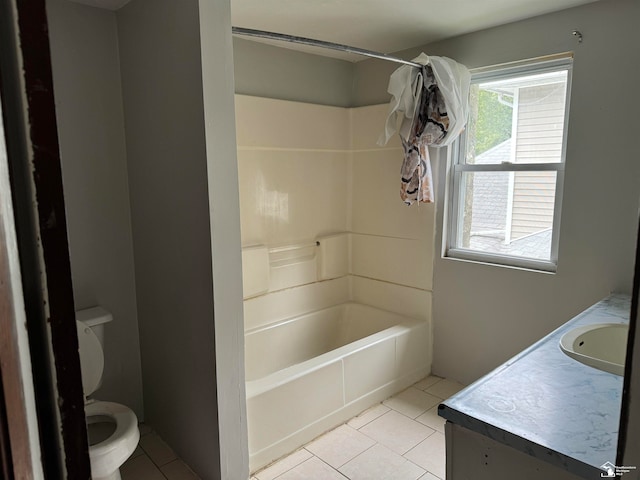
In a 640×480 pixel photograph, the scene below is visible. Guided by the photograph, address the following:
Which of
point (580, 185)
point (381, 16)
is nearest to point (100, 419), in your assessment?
point (381, 16)

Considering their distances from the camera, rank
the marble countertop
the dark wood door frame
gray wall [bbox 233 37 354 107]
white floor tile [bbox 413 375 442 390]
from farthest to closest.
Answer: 1. white floor tile [bbox 413 375 442 390]
2. gray wall [bbox 233 37 354 107]
3. the marble countertop
4. the dark wood door frame

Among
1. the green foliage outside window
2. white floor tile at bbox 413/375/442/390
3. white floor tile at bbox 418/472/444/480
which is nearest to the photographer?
white floor tile at bbox 418/472/444/480

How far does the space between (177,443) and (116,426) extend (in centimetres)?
44

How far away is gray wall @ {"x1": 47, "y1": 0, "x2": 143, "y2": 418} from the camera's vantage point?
219 cm

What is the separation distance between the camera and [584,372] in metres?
1.36

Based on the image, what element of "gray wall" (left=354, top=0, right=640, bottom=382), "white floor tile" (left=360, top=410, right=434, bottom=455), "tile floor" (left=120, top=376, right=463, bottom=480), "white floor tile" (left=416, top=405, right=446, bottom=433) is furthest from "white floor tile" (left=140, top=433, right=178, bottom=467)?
"gray wall" (left=354, top=0, right=640, bottom=382)

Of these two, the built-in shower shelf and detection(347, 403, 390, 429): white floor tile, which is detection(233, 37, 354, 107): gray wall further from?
detection(347, 403, 390, 429): white floor tile

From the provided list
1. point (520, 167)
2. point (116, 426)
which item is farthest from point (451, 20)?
point (116, 426)

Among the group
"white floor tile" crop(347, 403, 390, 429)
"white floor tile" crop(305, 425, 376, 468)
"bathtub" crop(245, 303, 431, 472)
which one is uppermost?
"bathtub" crop(245, 303, 431, 472)

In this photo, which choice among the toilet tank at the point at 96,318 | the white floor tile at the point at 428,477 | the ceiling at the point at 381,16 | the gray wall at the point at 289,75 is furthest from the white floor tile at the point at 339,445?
the ceiling at the point at 381,16

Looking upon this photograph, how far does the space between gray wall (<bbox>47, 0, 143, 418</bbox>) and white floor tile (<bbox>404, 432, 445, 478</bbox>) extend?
5.36 feet

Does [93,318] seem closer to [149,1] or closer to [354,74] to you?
[149,1]

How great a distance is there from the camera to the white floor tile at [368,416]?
2.57 metres

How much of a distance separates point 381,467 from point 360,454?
0.47 feet
